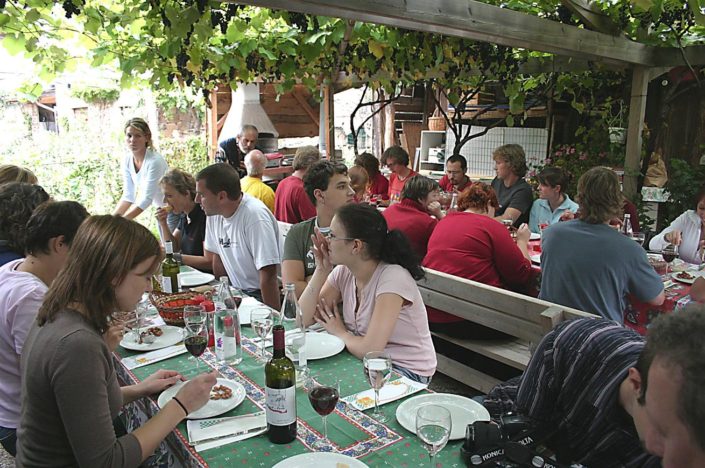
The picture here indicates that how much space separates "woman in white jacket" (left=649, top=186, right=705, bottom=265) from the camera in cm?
362

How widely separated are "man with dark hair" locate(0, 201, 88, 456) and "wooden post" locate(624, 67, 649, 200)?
5.06 meters

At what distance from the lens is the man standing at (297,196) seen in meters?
4.82

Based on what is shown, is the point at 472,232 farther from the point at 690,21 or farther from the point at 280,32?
the point at 690,21

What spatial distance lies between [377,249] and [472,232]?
121 centimetres

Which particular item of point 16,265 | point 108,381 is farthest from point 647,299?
point 16,265

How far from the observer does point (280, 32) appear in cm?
525

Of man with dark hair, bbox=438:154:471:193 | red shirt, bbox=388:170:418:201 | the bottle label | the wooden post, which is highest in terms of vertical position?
the wooden post

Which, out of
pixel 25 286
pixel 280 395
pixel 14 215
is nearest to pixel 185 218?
pixel 14 215

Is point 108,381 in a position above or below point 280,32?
below

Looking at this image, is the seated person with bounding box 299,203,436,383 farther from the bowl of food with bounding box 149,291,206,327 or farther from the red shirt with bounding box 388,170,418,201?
the red shirt with bounding box 388,170,418,201

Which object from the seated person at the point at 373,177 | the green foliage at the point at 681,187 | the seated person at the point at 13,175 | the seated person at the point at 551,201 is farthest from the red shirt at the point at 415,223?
the green foliage at the point at 681,187

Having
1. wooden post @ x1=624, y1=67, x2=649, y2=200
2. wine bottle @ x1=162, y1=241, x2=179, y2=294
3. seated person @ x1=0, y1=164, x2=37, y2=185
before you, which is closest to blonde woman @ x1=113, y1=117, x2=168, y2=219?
seated person @ x1=0, y1=164, x2=37, y2=185

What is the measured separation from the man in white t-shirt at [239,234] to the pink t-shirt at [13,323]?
1459 mm

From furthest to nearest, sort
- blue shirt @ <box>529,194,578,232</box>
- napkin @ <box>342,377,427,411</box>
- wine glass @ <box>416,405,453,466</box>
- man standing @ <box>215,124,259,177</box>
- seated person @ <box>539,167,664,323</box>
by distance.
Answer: man standing @ <box>215,124,259,177</box>
blue shirt @ <box>529,194,578,232</box>
seated person @ <box>539,167,664,323</box>
napkin @ <box>342,377,427,411</box>
wine glass @ <box>416,405,453,466</box>
